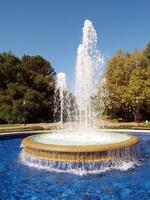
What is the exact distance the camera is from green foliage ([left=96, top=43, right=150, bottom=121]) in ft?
109

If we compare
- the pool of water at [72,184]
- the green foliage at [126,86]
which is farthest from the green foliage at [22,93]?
the pool of water at [72,184]

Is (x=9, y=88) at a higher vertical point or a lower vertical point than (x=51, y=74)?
lower

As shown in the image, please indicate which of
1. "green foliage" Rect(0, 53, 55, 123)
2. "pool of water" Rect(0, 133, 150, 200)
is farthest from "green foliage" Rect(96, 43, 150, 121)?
"pool of water" Rect(0, 133, 150, 200)

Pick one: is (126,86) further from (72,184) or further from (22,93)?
(72,184)

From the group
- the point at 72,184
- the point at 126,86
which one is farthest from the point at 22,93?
the point at 72,184

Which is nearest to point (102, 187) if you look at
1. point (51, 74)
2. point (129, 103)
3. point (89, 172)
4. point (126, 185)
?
point (126, 185)

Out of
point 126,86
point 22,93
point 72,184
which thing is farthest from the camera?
point 22,93

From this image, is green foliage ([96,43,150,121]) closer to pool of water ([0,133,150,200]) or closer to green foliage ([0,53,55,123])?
green foliage ([0,53,55,123])

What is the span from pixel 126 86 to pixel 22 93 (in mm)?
12364

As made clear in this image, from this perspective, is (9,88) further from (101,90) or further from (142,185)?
(142,185)

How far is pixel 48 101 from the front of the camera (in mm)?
41438

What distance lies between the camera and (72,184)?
11188mm

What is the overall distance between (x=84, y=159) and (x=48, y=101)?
28.9 metres

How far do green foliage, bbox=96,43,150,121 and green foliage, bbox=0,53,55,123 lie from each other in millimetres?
7598
